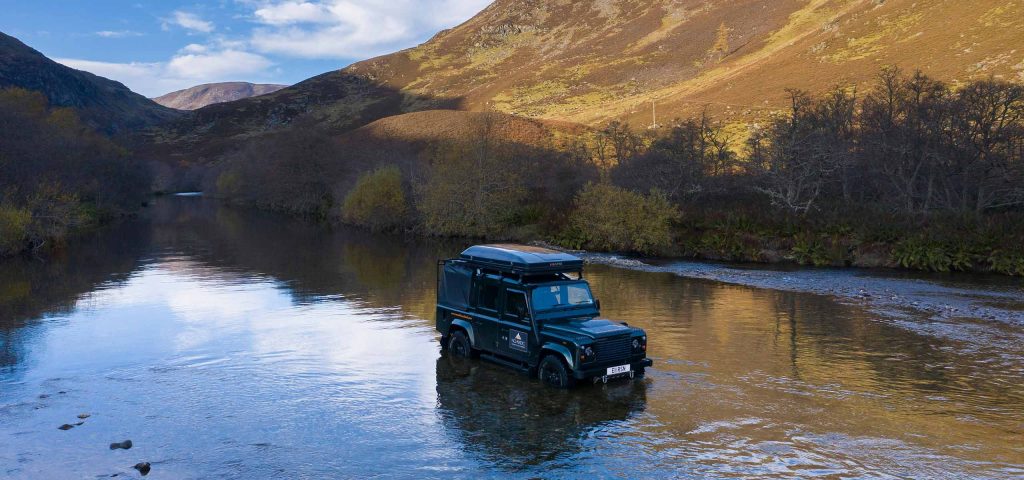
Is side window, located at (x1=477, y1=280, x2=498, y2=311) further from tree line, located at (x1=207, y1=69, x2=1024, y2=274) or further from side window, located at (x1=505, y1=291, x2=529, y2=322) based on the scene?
tree line, located at (x1=207, y1=69, x2=1024, y2=274)

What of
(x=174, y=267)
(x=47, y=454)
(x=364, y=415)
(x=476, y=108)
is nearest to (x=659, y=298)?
(x=364, y=415)

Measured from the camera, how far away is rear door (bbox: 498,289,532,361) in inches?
594

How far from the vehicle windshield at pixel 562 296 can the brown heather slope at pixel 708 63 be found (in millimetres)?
64994

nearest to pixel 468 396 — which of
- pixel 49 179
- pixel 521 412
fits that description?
pixel 521 412

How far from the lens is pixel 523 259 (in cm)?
1553

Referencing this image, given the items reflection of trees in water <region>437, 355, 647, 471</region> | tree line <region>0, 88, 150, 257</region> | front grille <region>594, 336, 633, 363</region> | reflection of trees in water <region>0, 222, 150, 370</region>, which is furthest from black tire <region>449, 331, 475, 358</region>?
tree line <region>0, 88, 150, 257</region>

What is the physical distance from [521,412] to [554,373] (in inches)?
60.4

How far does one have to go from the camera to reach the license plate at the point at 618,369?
563 inches

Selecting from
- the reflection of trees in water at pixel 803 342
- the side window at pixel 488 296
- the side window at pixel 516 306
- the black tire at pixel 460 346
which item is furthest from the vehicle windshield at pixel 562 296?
the reflection of trees in water at pixel 803 342

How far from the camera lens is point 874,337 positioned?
20094mm

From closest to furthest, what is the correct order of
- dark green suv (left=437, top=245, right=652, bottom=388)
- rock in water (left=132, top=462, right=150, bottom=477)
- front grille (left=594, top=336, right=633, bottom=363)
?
rock in water (left=132, top=462, right=150, bottom=477), front grille (left=594, top=336, right=633, bottom=363), dark green suv (left=437, top=245, right=652, bottom=388)

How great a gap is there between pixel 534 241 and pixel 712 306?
24.3 m

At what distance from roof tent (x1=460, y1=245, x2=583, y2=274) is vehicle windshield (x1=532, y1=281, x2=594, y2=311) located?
43cm

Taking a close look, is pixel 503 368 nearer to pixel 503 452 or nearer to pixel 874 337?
pixel 503 452
